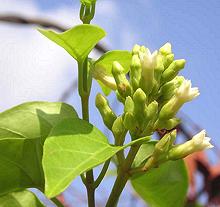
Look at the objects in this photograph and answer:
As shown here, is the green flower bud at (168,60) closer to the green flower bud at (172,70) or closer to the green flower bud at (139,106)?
the green flower bud at (172,70)

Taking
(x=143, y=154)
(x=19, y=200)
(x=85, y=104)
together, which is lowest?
(x=19, y=200)

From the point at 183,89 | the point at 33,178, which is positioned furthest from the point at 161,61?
the point at 33,178

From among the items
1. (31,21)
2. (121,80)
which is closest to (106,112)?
(121,80)

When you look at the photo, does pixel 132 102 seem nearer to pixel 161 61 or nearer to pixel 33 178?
pixel 161 61

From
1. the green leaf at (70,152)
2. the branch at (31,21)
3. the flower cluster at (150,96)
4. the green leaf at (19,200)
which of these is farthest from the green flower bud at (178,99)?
the branch at (31,21)

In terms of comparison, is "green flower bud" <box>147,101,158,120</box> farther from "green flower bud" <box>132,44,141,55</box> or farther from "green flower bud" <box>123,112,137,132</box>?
"green flower bud" <box>132,44,141,55</box>

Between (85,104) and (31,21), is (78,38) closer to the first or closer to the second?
(85,104)

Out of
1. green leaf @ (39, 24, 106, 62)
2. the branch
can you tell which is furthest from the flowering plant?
the branch
